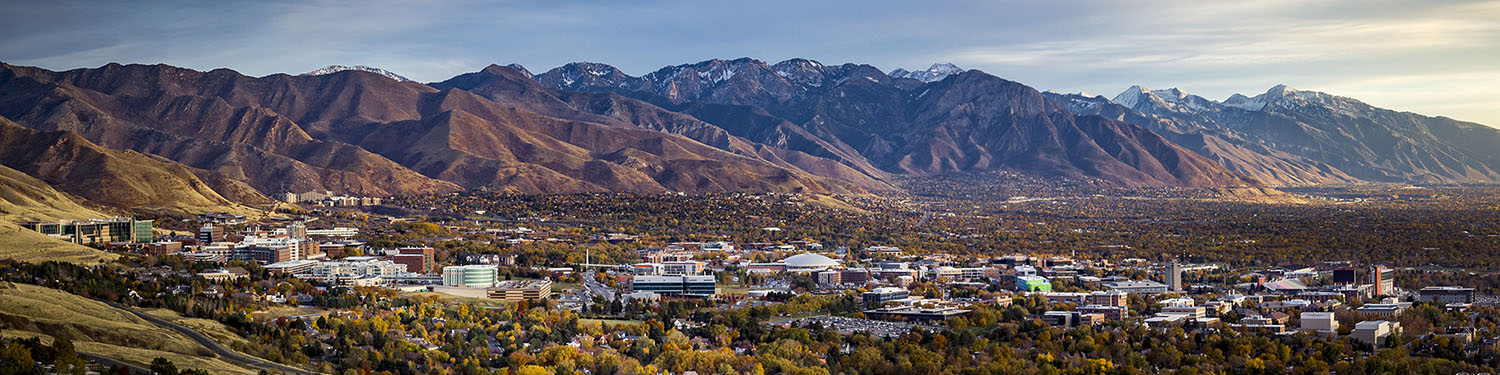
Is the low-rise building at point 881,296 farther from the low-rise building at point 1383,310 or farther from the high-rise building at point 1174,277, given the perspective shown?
the low-rise building at point 1383,310

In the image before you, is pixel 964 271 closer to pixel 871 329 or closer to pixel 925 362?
pixel 871 329

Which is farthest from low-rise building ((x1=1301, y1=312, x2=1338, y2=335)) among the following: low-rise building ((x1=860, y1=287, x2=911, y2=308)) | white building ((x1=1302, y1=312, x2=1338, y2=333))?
low-rise building ((x1=860, y1=287, x2=911, y2=308))

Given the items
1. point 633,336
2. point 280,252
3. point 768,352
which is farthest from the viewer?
point 280,252

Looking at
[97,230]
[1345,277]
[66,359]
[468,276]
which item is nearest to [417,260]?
[468,276]

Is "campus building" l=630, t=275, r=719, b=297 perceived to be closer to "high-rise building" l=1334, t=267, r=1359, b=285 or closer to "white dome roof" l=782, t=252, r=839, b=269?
"white dome roof" l=782, t=252, r=839, b=269

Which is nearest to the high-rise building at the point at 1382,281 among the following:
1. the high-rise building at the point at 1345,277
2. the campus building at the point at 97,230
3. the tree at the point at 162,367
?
the high-rise building at the point at 1345,277

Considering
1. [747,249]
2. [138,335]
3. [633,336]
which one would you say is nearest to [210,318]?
[138,335]

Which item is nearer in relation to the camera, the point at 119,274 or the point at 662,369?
the point at 662,369
